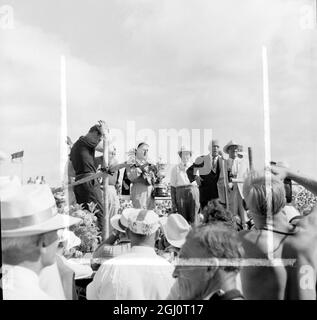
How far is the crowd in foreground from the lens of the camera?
167 cm

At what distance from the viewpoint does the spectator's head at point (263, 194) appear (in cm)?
199

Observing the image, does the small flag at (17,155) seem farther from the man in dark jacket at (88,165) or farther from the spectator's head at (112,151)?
the spectator's head at (112,151)

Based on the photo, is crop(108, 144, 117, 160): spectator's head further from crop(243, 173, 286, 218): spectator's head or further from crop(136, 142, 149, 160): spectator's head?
crop(243, 173, 286, 218): spectator's head

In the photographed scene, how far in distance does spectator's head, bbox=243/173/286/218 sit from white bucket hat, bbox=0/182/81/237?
2.35 feet

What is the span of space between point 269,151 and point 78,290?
0.94 meters

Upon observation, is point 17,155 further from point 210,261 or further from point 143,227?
point 210,261

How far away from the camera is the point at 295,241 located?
1.91m

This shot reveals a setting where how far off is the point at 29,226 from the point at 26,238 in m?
0.04

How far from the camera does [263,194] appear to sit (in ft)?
6.61

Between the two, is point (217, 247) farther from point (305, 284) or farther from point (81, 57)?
point (81, 57)

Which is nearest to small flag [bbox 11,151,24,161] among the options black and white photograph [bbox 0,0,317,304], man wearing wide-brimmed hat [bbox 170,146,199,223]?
black and white photograph [bbox 0,0,317,304]
